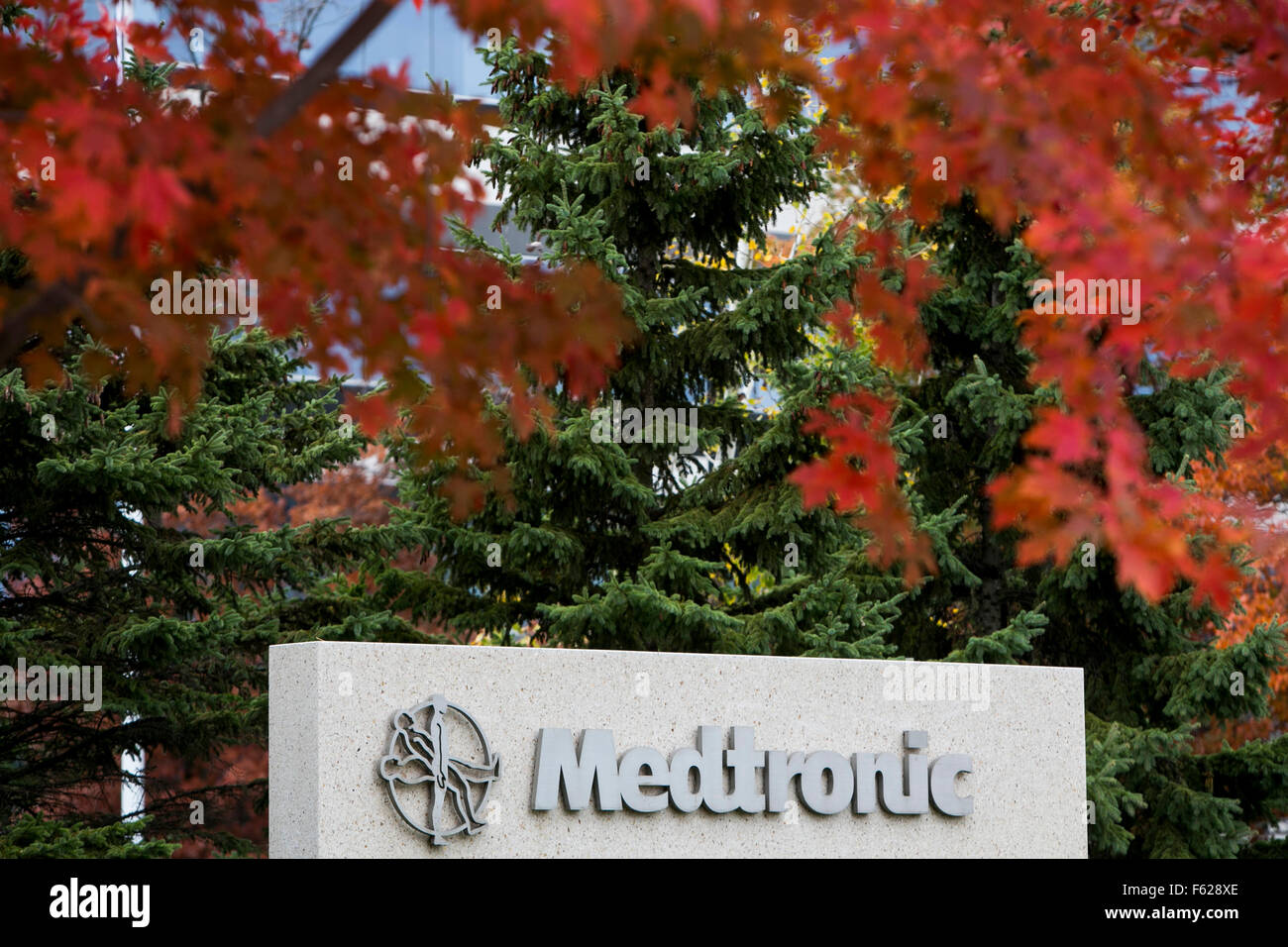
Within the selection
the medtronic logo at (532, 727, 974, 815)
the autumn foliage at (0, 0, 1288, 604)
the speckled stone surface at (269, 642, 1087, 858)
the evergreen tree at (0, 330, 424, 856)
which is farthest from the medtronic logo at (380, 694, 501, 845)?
the autumn foliage at (0, 0, 1288, 604)

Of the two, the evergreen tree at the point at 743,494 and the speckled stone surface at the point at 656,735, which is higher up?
the evergreen tree at the point at 743,494

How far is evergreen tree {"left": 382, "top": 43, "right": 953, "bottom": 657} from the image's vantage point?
1016cm

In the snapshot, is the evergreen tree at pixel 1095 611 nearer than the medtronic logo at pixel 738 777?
No

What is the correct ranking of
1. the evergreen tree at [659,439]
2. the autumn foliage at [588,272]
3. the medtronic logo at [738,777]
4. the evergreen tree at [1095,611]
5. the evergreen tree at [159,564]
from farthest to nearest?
1. the evergreen tree at [1095,611]
2. the evergreen tree at [659,439]
3. the evergreen tree at [159,564]
4. the medtronic logo at [738,777]
5. the autumn foliage at [588,272]

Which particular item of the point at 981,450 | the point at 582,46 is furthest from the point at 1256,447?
the point at 981,450

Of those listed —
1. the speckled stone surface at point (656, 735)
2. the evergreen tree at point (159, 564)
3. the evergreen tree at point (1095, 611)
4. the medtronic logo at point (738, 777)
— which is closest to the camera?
the speckled stone surface at point (656, 735)

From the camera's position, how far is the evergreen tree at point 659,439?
10.2 metres

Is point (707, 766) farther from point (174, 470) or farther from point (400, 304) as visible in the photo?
point (400, 304)

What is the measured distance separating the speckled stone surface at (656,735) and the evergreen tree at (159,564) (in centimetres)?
233

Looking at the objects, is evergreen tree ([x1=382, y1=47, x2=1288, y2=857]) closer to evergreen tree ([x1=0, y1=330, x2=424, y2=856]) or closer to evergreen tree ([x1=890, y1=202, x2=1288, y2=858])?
evergreen tree ([x1=890, y1=202, x2=1288, y2=858])

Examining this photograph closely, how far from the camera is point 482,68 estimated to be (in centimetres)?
2523

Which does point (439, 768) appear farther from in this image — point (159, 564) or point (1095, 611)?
point (1095, 611)

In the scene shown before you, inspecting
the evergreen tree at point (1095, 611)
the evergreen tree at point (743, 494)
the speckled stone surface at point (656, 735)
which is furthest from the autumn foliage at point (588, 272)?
the evergreen tree at point (1095, 611)

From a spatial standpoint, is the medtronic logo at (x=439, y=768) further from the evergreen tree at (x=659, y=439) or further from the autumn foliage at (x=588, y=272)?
the autumn foliage at (x=588, y=272)
